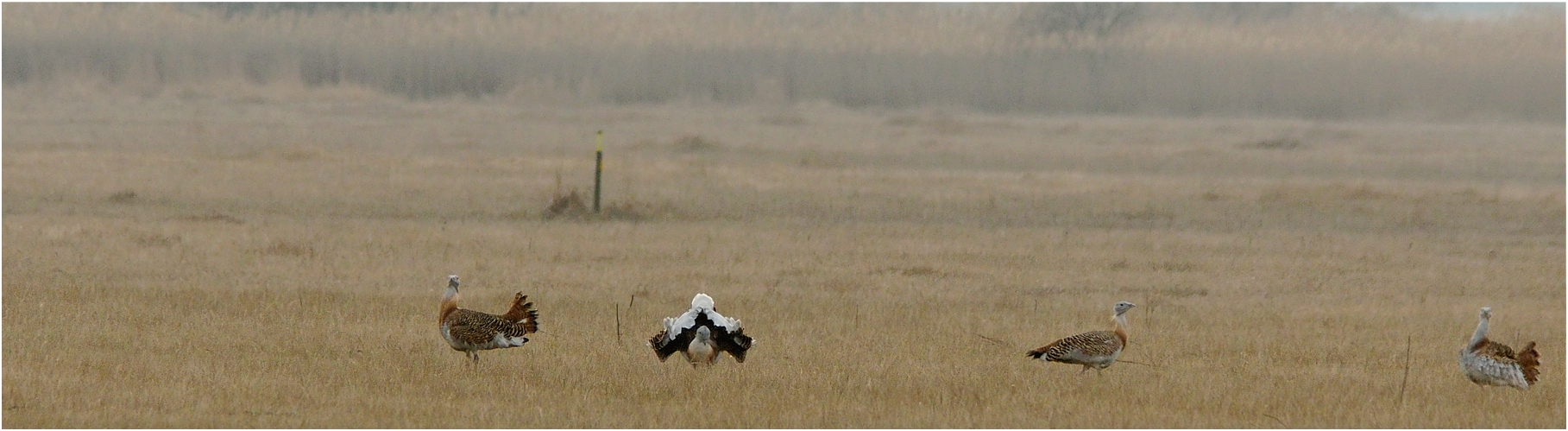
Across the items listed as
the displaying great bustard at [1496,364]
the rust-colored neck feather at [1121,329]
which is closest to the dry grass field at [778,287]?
the displaying great bustard at [1496,364]

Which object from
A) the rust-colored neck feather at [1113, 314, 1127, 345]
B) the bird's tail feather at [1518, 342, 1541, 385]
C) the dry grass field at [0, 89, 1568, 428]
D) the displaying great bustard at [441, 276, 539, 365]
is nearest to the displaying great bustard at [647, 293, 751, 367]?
the dry grass field at [0, 89, 1568, 428]

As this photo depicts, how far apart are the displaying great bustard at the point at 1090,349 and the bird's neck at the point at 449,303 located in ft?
11.7

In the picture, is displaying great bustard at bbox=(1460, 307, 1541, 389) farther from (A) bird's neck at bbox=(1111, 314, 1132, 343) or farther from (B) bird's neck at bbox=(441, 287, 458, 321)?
(B) bird's neck at bbox=(441, 287, 458, 321)

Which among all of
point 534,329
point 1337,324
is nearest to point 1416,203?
point 1337,324

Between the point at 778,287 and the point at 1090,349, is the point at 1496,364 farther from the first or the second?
the point at 778,287

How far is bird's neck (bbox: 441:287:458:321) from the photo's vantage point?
1035cm

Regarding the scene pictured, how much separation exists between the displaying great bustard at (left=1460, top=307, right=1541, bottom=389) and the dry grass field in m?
0.16

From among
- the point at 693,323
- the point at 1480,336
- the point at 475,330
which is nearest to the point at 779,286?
the point at 693,323

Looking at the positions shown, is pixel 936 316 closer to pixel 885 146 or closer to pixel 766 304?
pixel 766 304

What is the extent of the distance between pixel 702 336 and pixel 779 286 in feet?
16.9

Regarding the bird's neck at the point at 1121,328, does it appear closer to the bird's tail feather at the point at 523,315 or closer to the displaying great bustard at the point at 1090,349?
the displaying great bustard at the point at 1090,349

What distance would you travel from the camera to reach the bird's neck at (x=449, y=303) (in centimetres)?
1035

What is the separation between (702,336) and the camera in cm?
995

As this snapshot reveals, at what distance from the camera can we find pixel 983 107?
2549 inches
